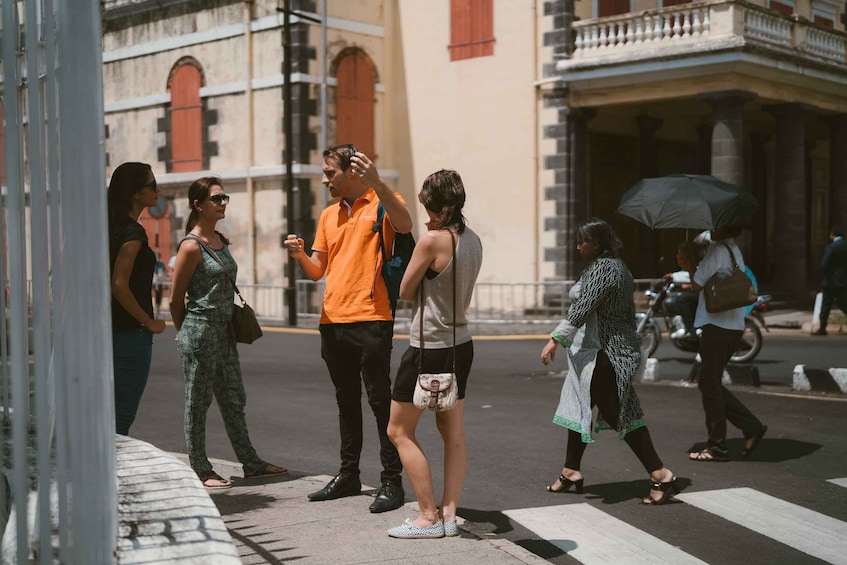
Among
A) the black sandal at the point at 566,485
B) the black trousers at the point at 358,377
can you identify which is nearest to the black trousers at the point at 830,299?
the black sandal at the point at 566,485

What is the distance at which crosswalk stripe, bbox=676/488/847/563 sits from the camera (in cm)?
572

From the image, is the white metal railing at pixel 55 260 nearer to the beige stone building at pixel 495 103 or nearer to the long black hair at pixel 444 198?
the long black hair at pixel 444 198

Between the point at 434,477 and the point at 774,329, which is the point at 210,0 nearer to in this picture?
the point at 774,329

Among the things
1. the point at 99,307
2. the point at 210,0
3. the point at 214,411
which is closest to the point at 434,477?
the point at 214,411

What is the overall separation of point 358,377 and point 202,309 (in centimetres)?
Answer: 111

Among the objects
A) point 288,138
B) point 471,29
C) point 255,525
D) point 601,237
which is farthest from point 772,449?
point 471,29

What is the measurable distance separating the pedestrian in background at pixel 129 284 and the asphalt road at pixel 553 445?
1.59 m

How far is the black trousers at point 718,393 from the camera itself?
7.94 m

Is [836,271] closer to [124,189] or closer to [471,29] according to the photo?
Result: [471,29]

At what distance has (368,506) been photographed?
6.05m

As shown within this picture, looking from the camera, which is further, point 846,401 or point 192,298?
point 846,401

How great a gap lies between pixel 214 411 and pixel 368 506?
16.5 ft

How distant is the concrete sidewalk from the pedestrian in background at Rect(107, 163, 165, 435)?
0.88 metres

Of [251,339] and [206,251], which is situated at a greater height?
[206,251]
